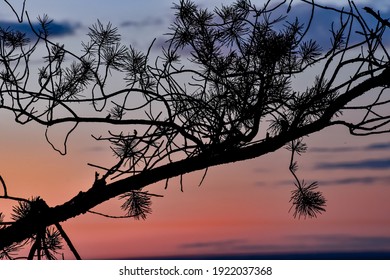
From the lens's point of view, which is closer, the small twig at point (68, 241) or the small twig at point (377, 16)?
the small twig at point (377, 16)

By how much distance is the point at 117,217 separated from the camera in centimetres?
76

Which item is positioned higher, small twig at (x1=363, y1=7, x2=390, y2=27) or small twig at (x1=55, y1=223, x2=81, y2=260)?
small twig at (x1=363, y1=7, x2=390, y2=27)

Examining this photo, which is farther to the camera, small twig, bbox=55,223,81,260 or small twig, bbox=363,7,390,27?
small twig, bbox=55,223,81,260

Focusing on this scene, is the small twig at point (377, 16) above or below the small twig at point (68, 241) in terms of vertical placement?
above

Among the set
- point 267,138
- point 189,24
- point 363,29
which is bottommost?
point 267,138

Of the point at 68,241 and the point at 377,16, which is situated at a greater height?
the point at 377,16

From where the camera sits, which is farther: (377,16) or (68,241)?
(68,241)

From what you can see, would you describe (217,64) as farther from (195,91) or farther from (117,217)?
(117,217)

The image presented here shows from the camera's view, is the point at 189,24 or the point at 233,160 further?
the point at 189,24

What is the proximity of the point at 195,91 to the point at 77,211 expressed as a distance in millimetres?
231

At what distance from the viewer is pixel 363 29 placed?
66cm
